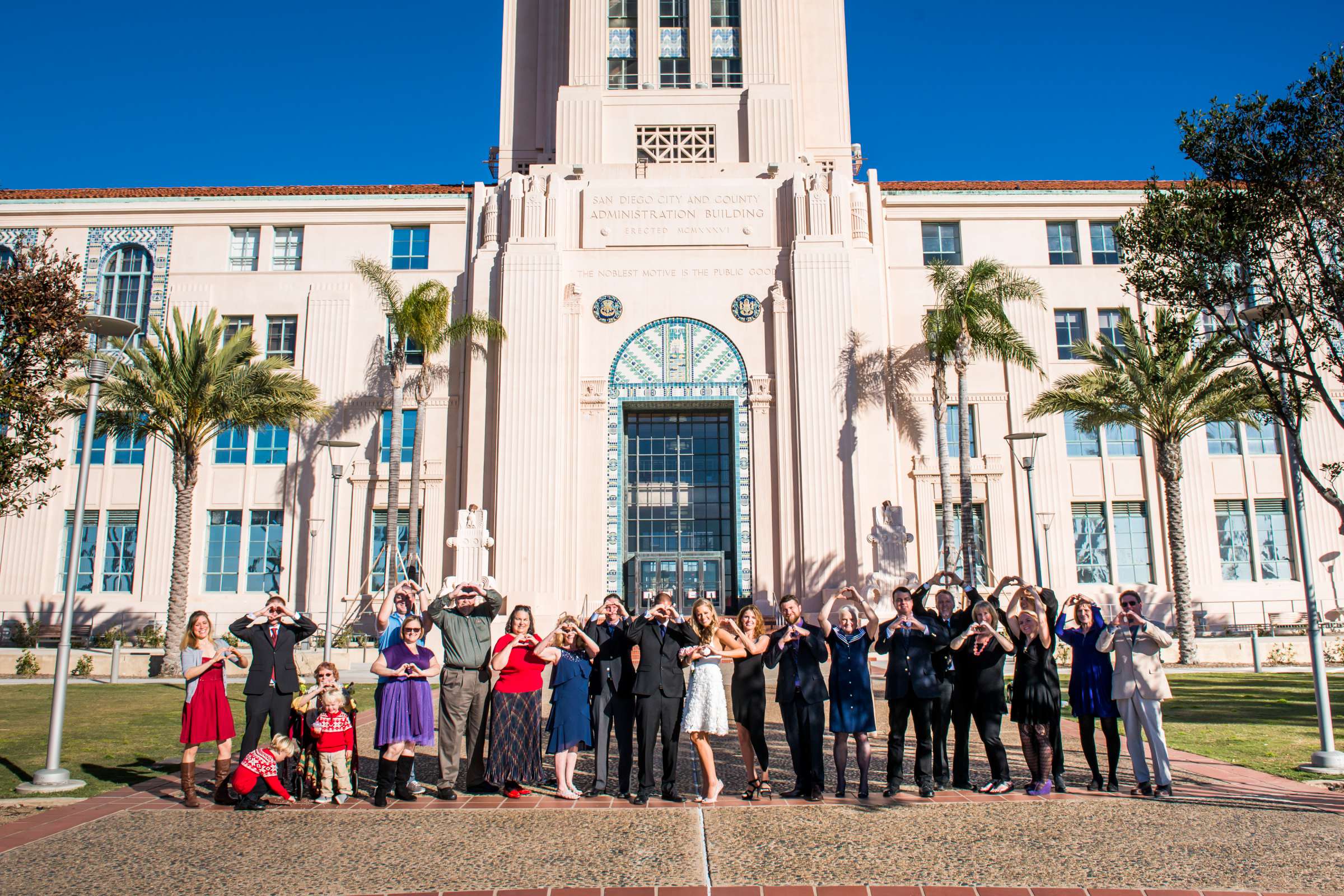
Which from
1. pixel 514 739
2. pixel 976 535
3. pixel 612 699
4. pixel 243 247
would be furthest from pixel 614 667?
pixel 243 247

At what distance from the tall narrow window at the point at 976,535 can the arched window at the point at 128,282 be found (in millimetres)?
26179

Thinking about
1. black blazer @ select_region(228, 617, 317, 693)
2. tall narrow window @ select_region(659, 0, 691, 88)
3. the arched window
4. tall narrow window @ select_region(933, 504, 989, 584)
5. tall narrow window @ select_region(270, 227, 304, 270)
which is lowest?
black blazer @ select_region(228, 617, 317, 693)

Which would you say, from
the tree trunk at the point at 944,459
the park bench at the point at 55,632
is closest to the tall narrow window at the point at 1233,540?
the tree trunk at the point at 944,459

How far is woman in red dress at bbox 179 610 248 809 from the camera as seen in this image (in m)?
7.71

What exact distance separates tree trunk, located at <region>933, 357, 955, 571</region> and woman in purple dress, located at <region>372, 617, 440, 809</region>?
17993 millimetres

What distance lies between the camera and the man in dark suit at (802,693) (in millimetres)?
7859

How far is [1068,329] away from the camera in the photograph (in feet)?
99.1

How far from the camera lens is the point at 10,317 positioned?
13773 millimetres

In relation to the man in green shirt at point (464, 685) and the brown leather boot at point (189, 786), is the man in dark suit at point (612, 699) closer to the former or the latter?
the man in green shirt at point (464, 685)

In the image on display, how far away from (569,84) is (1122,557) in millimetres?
24032

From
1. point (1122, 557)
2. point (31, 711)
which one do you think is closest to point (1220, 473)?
point (1122, 557)

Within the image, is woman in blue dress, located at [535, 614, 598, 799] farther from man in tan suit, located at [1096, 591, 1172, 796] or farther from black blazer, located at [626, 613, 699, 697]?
man in tan suit, located at [1096, 591, 1172, 796]

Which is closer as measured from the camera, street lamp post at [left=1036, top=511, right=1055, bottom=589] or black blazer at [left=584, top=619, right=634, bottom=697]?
black blazer at [left=584, top=619, right=634, bottom=697]

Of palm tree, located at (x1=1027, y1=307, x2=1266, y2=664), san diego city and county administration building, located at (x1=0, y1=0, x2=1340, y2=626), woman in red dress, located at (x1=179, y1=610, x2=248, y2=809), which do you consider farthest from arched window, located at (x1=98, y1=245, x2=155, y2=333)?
palm tree, located at (x1=1027, y1=307, x2=1266, y2=664)
